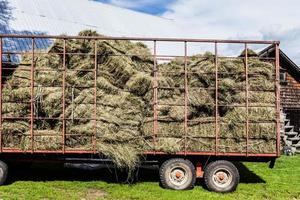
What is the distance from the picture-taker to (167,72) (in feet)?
36.5

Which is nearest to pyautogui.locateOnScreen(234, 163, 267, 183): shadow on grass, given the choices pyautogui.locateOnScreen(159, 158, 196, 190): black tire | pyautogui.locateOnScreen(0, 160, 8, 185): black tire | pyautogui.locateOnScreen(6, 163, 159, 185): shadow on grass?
pyautogui.locateOnScreen(159, 158, 196, 190): black tire

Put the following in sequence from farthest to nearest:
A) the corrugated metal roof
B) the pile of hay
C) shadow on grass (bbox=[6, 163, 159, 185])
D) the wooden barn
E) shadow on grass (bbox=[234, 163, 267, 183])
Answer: the wooden barn < the corrugated metal roof < shadow on grass (bbox=[234, 163, 267, 183]) < shadow on grass (bbox=[6, 163, 159, 185]) < the pile of hay

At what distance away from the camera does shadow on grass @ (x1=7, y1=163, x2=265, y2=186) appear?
12.1m

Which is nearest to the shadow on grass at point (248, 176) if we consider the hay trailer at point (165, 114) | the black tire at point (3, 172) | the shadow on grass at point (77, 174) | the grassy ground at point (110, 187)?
the grassy ground at point (110, 187)

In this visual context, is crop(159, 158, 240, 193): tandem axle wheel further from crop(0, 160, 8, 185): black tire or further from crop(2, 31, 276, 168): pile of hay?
crop(0, 160, 8, 185): black tire

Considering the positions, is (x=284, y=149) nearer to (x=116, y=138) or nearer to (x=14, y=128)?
(x=116, y=138)

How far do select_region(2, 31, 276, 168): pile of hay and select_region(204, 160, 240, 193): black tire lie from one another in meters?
0.46

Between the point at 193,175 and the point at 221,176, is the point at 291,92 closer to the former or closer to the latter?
the point at 221,176

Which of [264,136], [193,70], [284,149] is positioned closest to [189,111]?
[193,70]

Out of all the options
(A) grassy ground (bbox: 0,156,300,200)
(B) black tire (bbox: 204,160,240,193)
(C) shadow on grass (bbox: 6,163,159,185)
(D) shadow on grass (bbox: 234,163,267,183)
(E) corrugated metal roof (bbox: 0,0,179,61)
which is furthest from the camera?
(E) corrugated metal roof (bbox: 0,0,179,61)

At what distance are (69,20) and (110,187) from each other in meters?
19.1

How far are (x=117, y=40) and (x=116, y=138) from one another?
2513 millimetres

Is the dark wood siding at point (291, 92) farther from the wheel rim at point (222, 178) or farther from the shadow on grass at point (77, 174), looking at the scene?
the wheel rim at point (222, 178)

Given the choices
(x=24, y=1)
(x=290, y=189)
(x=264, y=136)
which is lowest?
(x=290, y=189)
